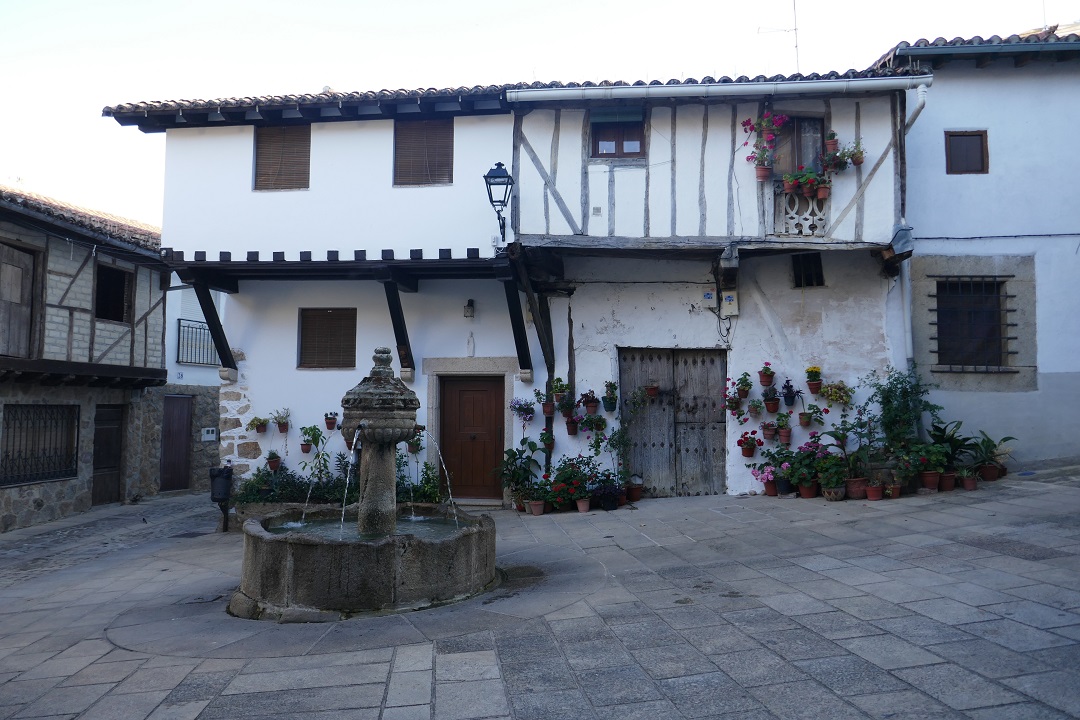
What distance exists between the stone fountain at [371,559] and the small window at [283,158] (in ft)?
18.3

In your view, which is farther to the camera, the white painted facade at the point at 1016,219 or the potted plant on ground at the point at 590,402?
the potted plant on ground at the point at 590,402

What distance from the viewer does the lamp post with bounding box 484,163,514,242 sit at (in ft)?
30.4

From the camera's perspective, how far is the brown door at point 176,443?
55.0 feet

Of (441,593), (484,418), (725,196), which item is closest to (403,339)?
(484,418)

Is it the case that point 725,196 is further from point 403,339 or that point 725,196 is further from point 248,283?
point 248,283

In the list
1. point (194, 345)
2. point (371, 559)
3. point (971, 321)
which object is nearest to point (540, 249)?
point (371, 559)

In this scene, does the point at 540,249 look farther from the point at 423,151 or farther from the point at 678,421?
the point at 678,421

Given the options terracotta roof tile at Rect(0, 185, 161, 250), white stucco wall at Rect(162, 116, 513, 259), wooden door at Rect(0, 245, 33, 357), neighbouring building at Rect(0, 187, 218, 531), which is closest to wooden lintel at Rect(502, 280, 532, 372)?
white stucco wall at Rect(162, 116, 513, 259)

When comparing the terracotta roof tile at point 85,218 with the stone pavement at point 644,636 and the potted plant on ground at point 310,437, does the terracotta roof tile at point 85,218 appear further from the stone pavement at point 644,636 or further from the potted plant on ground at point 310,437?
the stone pavement at point 644,636

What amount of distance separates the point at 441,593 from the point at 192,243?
292 inches

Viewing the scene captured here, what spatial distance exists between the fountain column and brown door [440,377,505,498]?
4.71 metres

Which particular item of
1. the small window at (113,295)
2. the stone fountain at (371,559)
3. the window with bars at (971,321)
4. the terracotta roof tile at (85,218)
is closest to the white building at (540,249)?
the window with bars at (971,321)

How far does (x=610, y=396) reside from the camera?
10594 millimetres

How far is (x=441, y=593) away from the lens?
570 cm
